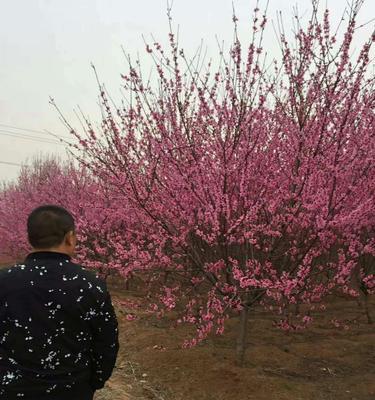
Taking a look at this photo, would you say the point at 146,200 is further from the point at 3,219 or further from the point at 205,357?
the point at 3,219

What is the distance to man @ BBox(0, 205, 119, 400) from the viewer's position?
201 centimetres

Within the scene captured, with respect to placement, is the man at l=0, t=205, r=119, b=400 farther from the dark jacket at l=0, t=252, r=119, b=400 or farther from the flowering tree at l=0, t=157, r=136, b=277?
the flowering tree at l=0, t=157, r=136, b=277

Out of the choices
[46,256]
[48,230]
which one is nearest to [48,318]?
[46,256]

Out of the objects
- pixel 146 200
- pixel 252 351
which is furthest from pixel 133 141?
pixel 252 351

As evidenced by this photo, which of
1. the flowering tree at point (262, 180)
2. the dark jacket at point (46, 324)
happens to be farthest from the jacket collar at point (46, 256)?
the flowering tree at point (262, 180)

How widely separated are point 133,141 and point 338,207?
305 cm

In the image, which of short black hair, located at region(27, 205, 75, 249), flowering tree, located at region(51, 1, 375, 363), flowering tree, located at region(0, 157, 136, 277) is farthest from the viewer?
flowering tree, located at region(0, 157, 136, 277)

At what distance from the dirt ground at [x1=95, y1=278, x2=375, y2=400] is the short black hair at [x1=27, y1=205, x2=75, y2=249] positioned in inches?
123

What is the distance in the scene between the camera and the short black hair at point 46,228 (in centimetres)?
212

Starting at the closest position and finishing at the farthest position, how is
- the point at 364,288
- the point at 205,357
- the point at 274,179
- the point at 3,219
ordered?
the point at 274,179, the point at 205,357, the point at 364,288, the point at 3,219

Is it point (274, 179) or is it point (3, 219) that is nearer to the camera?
point (274, 179)

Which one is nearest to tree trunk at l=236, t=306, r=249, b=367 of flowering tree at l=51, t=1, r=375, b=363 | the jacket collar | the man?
flowering tree at l=51, t=1, r=375, b=363

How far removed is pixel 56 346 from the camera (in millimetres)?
2035

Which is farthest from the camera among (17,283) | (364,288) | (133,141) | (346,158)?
(364,288)
